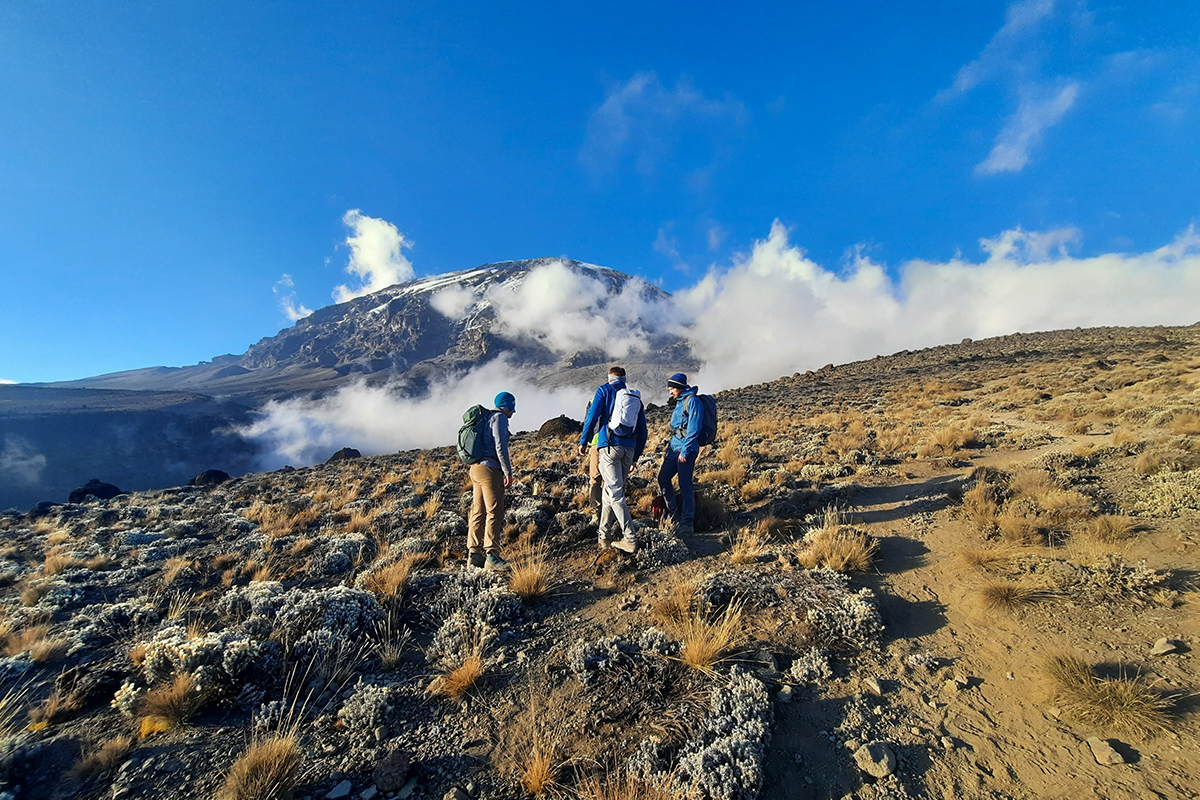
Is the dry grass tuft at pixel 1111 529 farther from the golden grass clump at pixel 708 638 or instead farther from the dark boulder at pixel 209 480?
the dark boulder at pixel 209 480

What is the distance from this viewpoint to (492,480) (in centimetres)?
546

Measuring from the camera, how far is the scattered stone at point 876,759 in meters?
2.42

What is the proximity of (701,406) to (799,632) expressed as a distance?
9.51ft

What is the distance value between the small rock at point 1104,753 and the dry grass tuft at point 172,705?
5.59m

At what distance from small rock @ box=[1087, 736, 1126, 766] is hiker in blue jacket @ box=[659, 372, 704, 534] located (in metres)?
3.82

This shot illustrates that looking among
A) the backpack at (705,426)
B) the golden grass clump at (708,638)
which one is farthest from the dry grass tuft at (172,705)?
the backpack at (705,426)

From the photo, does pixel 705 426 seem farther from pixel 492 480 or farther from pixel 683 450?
pixel 492 480

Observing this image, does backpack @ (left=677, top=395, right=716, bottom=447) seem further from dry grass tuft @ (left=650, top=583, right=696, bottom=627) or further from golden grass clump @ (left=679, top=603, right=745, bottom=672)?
golden grass clump @ (left=679, top=603, right=745, bottom=672)

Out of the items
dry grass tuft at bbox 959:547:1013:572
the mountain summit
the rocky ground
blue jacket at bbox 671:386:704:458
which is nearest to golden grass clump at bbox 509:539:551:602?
the rocky ground

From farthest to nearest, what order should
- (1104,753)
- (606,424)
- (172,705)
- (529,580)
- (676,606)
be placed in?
(606,424), (529,580), (676,606), (172,705), (1104,753)

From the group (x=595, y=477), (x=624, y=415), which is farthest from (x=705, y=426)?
(x=595, y=477)

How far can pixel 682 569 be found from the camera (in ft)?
16.7

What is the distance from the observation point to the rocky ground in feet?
8.25

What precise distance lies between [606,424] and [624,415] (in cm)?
34
